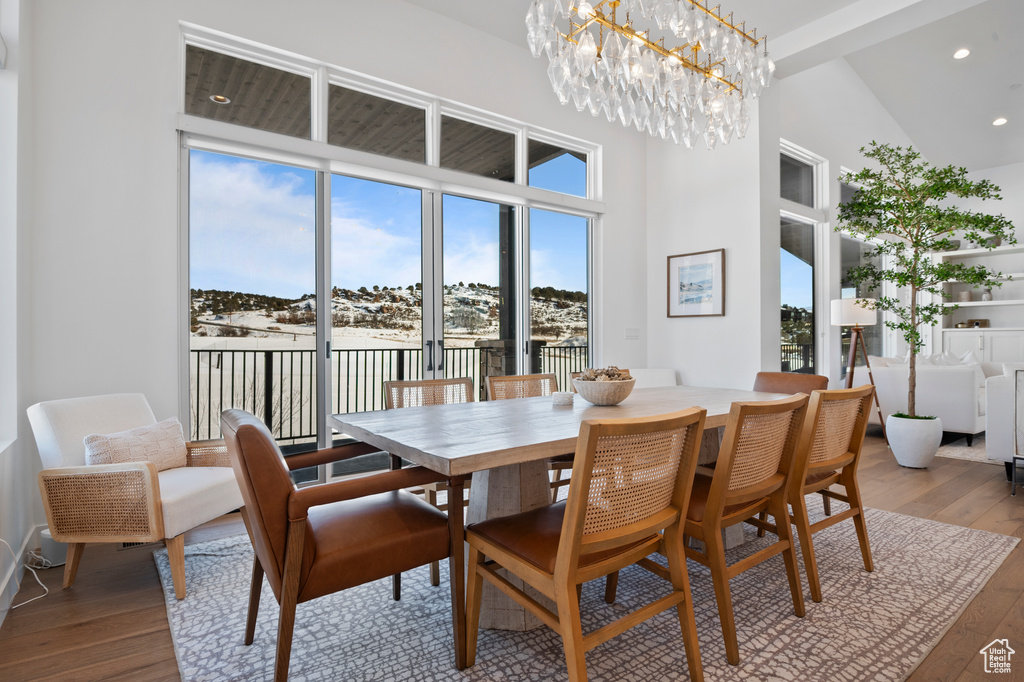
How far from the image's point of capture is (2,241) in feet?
7.96

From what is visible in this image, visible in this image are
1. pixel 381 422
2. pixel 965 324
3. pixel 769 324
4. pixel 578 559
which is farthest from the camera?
pixel 965 324

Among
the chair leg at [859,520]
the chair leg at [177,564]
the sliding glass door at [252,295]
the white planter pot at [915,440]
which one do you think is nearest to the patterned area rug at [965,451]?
the white planter pot at [915,440]

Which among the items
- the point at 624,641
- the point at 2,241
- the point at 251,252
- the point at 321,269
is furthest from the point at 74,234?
the point at 624,641

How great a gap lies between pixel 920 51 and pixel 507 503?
25.1ft

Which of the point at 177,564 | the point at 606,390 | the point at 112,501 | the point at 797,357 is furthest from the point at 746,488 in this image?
the point at 797,357

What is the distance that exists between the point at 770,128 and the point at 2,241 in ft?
18.4

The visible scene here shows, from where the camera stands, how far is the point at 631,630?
1939 mm

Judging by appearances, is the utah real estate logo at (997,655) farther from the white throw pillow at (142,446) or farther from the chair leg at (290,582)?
the white throw pillow at (142,446)

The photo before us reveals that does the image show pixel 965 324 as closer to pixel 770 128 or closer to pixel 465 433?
pixel 770 128

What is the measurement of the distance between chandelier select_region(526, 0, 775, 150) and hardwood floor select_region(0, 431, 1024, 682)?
257 centimetres

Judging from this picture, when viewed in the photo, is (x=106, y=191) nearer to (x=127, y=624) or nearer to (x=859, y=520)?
(x=127, y=624)

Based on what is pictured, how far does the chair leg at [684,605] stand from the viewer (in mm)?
1564

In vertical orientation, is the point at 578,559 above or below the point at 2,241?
below

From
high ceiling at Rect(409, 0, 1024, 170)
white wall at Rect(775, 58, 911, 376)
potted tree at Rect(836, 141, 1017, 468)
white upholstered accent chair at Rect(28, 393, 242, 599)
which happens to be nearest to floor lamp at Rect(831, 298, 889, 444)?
potted tree at Rect(836, 141, 1017, 468)
